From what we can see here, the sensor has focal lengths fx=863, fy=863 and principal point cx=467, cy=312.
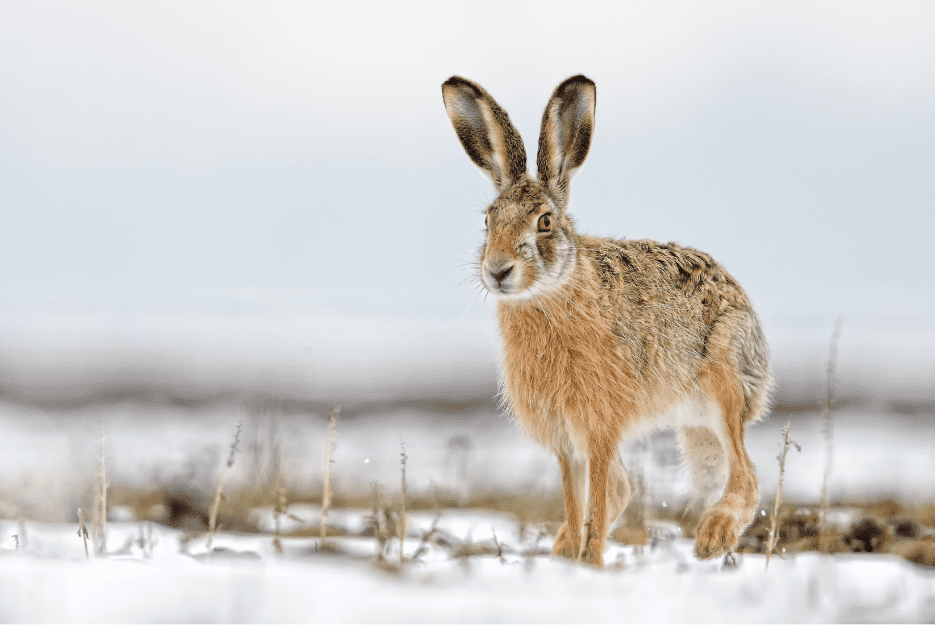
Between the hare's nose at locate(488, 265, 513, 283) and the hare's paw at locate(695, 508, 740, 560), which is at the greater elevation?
the hare's nose at locate(488, 265, 513, 283)

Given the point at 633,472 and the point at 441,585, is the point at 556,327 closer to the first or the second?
the point at 633,472

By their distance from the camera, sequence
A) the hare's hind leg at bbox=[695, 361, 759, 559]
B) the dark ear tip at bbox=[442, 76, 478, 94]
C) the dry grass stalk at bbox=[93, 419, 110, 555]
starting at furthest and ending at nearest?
the hare's hind leg at bbox=[695, 361, 759, 559], the dark ear tip at bbox=[442, 76, 478, 94], the dry grass stalk at bbox=[93, 419, 110, 555]

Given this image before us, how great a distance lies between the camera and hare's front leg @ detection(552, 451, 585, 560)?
4.83 m

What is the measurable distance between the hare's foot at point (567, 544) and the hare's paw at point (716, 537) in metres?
0.73

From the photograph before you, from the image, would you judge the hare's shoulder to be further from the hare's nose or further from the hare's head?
the hare's nose

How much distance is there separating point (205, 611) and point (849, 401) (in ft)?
25.7

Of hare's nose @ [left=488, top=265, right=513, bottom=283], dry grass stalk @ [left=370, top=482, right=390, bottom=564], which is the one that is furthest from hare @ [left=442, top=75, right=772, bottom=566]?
dry grass stalk @ [left=370, top=482, right=390, bottom=564]

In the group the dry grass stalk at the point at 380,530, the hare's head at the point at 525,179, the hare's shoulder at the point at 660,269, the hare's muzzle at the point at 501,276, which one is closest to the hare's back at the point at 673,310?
the hare's shoulder at the point at 660,269

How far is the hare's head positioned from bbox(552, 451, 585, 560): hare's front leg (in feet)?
3.39

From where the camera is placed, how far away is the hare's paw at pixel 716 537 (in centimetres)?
491

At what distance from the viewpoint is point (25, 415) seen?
7414mm

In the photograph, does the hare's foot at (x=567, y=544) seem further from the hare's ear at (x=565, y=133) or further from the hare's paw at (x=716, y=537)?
the hare's ear at (x=565, y=133)

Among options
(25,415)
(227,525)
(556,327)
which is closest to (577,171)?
(556,327)

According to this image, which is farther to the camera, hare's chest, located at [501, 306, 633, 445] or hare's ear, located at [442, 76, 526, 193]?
hare's ear, located at [442, 76, 526, 193]
